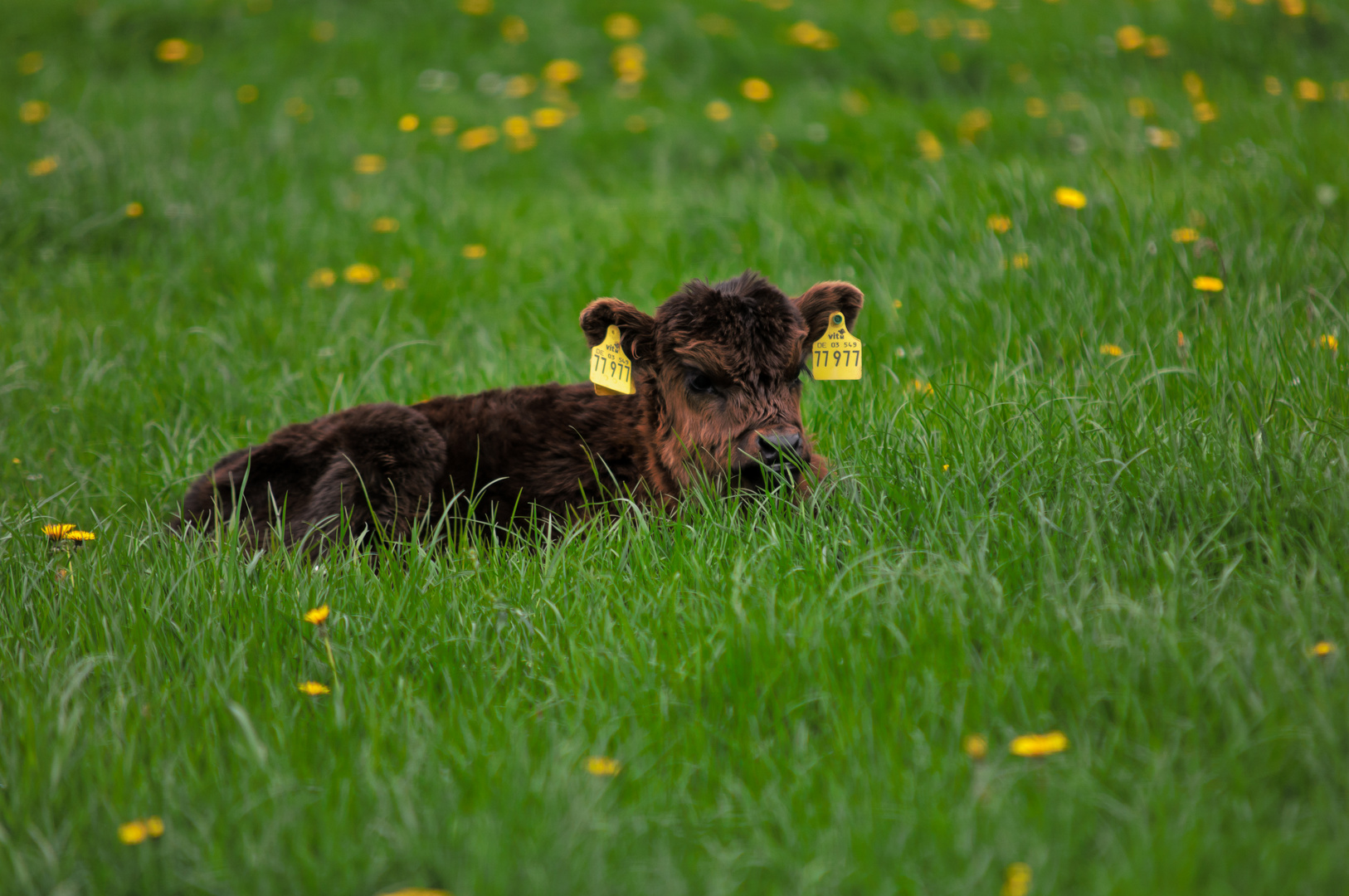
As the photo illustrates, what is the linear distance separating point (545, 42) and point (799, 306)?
7.56 m

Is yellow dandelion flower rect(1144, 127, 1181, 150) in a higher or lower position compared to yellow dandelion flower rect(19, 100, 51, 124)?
higher

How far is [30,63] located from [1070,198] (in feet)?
32.5

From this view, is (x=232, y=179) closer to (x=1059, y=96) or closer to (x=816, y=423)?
(x=816, y=423)

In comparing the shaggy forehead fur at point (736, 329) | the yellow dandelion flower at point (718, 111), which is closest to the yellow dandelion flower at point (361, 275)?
the shaggy forehead fur at point (736, 329)

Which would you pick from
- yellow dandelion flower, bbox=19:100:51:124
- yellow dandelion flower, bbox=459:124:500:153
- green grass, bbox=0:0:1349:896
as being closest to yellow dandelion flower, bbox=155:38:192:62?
yellow dandelion flower, bbox=19:100:51:124

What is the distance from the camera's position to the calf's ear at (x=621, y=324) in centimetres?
382

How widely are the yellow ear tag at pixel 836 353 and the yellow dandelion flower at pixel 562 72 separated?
6.62 meters

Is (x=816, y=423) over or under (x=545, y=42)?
under

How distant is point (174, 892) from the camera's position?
2.21m

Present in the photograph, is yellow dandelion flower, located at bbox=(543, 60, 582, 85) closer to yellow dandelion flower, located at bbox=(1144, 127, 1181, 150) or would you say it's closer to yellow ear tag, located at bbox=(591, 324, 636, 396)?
yellow dandelion flower, located at bbox=(1144, 127, 1181, 150)

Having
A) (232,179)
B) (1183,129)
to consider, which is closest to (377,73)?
(232,179)

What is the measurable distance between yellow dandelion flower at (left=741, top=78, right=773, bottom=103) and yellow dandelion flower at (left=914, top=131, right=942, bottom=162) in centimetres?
170

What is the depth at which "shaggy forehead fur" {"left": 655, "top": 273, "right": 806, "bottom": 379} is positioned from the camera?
359 cm

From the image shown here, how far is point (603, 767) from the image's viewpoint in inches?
94.3
